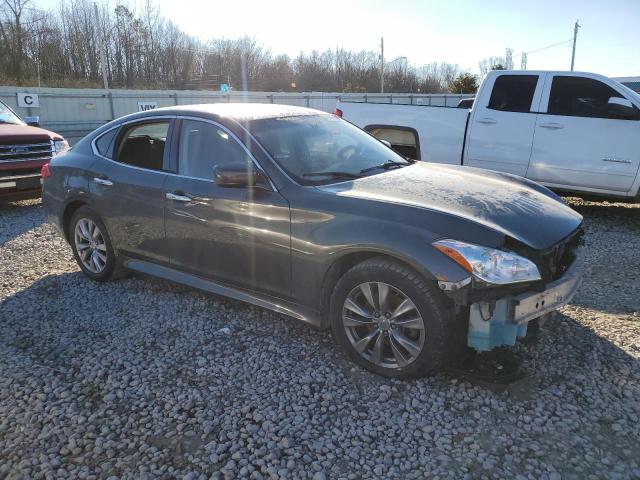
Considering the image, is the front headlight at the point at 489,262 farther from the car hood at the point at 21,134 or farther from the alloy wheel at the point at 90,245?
the car hood at the point at 21,134

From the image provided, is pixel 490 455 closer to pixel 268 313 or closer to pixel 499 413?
pixel 499 413

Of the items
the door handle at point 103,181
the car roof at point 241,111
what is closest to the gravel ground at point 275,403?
the door handle at point 103,181

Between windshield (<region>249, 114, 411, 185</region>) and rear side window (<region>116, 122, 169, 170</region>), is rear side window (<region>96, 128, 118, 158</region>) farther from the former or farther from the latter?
windshield (<region>249, 114, 411, 185</region>)

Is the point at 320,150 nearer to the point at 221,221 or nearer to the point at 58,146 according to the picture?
the point at 221,221

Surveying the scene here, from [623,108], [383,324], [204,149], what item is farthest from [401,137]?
→ [383,324]

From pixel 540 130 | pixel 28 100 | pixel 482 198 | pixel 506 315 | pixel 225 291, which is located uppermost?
pixel 28 100

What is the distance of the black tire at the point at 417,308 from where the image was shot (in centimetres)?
296

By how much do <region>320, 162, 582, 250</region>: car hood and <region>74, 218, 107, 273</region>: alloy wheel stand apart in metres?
2.61

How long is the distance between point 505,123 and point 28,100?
18.4 meters

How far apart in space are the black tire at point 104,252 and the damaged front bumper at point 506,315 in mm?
3383

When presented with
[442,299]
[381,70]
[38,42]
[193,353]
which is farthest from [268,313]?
[381,70]

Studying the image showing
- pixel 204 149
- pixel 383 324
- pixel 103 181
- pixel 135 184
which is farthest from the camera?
pixel 103 181

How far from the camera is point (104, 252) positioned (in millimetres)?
4992

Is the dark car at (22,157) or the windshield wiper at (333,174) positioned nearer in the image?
the windshield wiper at (333,174)
